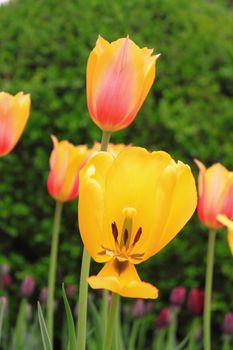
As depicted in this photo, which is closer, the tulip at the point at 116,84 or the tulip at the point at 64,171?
the tulip at the point at 116,84

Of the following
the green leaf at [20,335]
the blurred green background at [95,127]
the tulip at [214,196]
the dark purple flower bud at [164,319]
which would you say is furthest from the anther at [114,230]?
the blurred green background at [95,127]

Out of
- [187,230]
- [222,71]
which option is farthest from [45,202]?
[222,71]

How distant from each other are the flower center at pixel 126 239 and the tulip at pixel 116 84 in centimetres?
32

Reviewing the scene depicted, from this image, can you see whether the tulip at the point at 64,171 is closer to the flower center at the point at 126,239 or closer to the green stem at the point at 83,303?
the green stem at the point at 83,303

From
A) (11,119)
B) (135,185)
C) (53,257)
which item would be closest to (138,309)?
(53,257)

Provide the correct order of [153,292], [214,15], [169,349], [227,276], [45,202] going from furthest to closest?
[214,15] < [45,202] < [227,276] < [169,349] < [153,292]

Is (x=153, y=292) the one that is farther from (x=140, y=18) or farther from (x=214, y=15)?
(x=214, y=15)

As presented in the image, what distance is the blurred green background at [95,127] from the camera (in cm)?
321

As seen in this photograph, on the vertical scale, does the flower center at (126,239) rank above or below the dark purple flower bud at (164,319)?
below

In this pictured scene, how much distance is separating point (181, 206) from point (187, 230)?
6.72ft

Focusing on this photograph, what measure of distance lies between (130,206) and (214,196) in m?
0.64

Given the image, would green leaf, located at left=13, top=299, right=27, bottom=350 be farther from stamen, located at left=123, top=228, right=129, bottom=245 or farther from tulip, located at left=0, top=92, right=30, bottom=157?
stamen, located at left=123, top=228, right=129, bottom=245

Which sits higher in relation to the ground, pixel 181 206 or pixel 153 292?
pixel 181 206

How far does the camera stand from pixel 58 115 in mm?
3363
